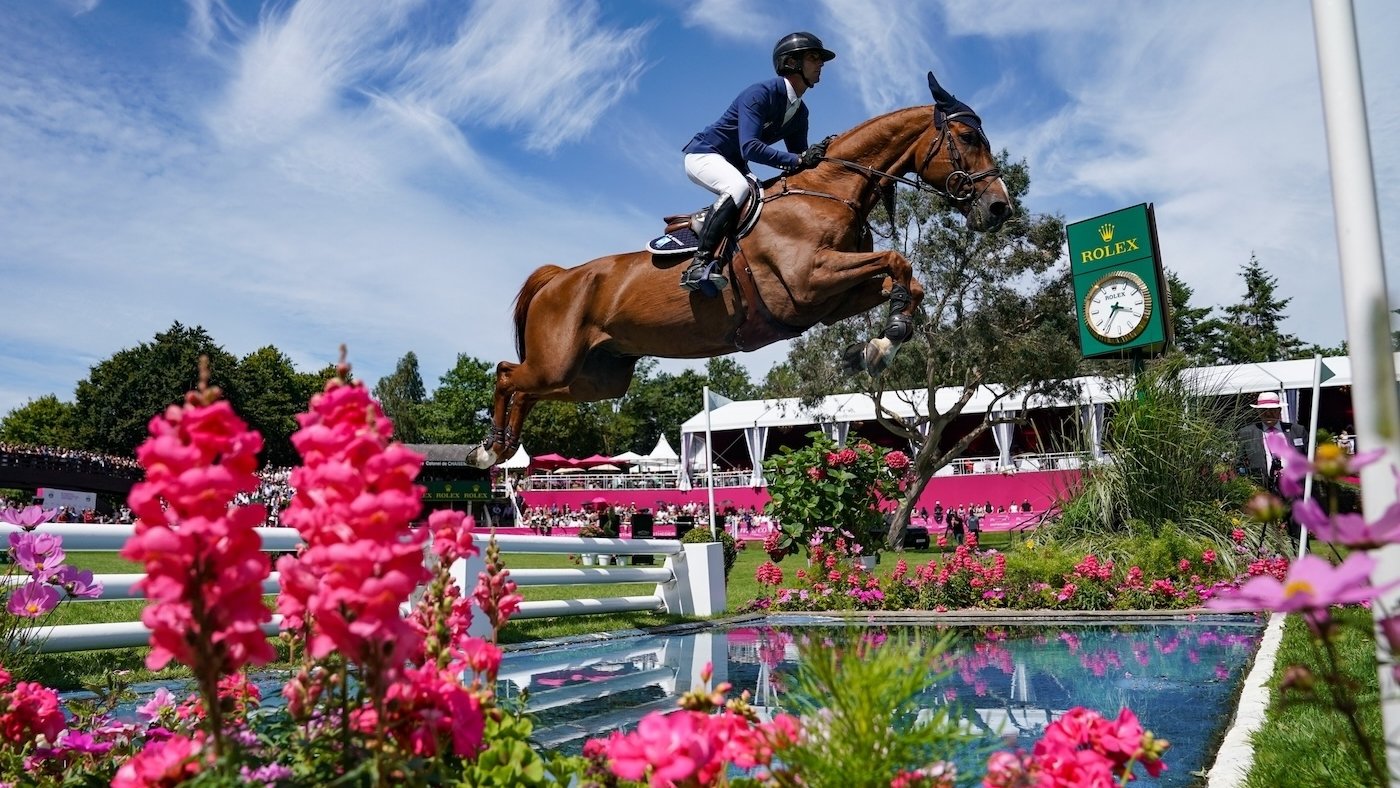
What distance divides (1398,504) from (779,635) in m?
6.86

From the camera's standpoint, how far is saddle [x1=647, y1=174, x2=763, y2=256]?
5.12 meters

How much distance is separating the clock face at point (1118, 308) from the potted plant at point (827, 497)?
419 cm

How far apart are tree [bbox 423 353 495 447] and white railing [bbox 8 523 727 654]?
56781 mm

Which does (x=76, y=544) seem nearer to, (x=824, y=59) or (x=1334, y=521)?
(x=824, y=59)

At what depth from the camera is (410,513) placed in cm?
111

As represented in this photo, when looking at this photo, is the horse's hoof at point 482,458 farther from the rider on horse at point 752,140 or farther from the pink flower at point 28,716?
the pink flower at point 28,716

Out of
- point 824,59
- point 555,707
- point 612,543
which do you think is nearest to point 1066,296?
point 612,543

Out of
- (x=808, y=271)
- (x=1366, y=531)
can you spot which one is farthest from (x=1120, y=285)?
(x=1366, y=531)

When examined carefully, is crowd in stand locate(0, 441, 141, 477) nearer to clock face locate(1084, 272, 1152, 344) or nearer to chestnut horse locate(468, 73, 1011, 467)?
clock face locate(1084, 272, 1152, 344)

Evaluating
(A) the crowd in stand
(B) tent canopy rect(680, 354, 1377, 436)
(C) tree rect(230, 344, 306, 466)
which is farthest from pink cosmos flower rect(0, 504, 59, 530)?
(C) tree rect(230, 344, 306, 466)

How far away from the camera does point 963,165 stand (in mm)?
4996

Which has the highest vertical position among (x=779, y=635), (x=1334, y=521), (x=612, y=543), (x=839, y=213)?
(x=839, y=213)

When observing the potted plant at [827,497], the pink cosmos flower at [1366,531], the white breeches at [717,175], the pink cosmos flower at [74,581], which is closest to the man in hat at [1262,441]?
the potted plant at [827,497]

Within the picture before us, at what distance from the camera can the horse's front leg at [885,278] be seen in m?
4.57
